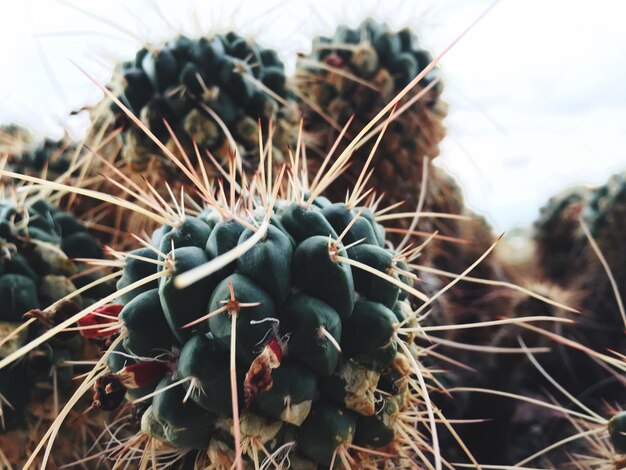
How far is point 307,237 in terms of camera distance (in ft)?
2.27

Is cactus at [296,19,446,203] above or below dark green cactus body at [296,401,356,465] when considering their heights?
above

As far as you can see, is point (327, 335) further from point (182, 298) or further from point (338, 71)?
point (338, 71)

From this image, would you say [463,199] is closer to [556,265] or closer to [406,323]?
[556,265]

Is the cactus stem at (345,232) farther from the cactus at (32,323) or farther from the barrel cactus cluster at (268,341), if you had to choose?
the cactus at (32,323)

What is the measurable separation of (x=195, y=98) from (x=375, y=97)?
15.8 inches

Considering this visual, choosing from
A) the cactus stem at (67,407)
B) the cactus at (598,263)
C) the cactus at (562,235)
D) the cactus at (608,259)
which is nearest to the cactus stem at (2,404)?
the cactus stem at (67,407)

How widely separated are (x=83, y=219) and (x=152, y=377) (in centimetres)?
57

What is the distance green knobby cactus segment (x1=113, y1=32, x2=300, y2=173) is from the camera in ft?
3.52

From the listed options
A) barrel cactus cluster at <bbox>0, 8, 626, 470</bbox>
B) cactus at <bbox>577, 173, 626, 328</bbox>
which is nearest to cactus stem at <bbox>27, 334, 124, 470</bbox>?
barrel cactus cluster at <bbox>0, 8, 626, 470</bbox>

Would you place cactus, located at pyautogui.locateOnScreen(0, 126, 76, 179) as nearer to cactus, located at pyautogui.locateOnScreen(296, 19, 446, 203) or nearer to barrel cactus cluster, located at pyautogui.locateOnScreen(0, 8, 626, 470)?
barrel cactus cluster, located at pyautogui.locateOnScreen(0, 8, 626, 470)

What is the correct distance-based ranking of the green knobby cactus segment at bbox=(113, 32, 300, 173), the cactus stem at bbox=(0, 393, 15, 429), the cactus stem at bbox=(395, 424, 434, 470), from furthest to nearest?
the green knobby cactus segment at bbox=(113, 32, 300, 173)
the cactus stem at bbox=(0, 393, 15, 429)
the cactus stem at bbox=(395, 424, 434, 470)

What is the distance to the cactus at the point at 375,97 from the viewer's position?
4.32ft

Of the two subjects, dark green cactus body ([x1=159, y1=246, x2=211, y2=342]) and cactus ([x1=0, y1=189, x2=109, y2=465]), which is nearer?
dark green cactus body ([x1=159, y1=246, x2=211, y2=342])

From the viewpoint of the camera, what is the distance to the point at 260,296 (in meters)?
0.62
